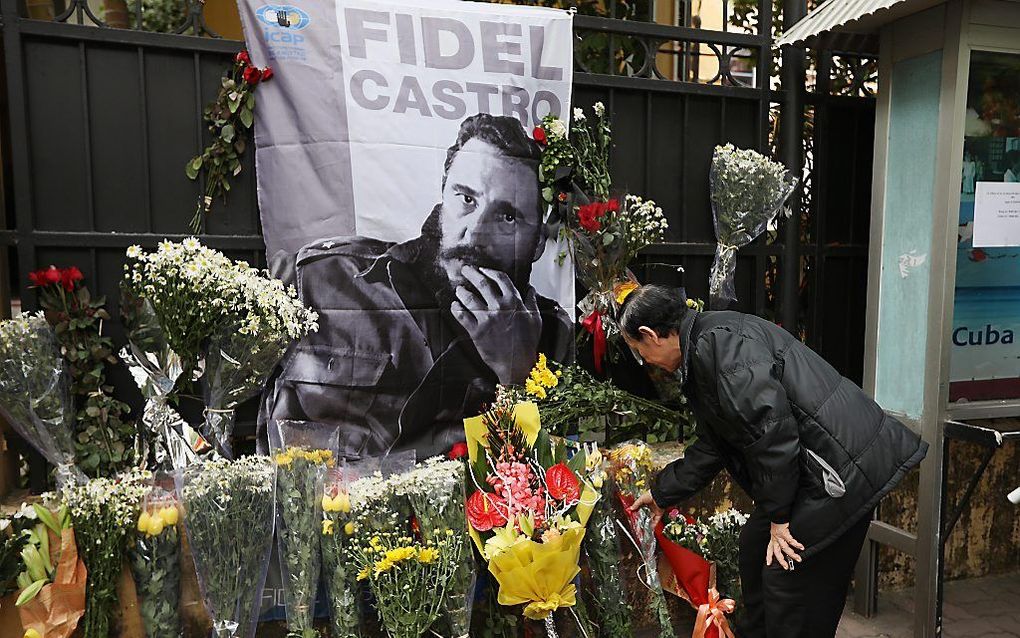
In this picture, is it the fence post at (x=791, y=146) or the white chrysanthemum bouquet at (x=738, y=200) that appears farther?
the fence post at (x=791, y=146)

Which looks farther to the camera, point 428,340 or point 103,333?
point 428,340

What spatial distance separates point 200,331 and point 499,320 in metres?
1.37

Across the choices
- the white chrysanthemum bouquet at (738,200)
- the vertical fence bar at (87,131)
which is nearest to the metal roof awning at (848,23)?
the white chrysanthemum bouquet at (738,200)

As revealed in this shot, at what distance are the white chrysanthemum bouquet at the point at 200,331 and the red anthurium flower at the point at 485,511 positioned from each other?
1000mm

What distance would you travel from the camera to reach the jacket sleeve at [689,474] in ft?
9.89

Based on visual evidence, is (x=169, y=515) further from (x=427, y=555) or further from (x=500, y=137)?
(x=500, y=137)

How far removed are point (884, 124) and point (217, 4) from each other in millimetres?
3615

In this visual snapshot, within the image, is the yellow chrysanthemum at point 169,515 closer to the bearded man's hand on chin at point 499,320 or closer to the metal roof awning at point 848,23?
the bearded man's hand on chin at point 499,320

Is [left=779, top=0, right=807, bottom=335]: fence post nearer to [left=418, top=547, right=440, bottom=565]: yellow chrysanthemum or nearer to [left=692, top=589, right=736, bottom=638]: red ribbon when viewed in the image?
[left=692, top=589, right=736, bottom=638]: red ribbon

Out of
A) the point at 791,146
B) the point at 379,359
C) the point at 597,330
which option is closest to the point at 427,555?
the point at 379,359

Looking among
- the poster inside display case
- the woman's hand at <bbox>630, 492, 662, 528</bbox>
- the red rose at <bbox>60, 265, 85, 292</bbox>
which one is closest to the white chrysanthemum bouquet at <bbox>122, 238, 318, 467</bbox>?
the red rose at <bbox>60, 265, 85, 292</bbox>

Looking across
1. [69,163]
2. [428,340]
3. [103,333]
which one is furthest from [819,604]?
[69,163]

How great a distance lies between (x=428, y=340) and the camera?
3.63m

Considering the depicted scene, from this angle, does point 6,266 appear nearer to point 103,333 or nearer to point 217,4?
point 103,333
